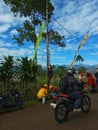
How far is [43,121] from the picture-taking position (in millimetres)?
9742

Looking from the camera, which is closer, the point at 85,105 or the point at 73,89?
the point at 73,89

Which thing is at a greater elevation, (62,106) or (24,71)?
(24,71)

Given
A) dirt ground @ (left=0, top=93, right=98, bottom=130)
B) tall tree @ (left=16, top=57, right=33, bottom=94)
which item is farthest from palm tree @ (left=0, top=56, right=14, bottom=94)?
dirt ground @ (left=0, top=93, right=98, bottom=130)

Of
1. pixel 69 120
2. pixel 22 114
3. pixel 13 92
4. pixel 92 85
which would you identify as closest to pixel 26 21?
pixel 92 85

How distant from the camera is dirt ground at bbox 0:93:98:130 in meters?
8.80

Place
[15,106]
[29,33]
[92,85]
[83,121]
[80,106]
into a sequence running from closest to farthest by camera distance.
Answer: [83,121]
[80,106]
[15,106]
[92,85]
[29,33]

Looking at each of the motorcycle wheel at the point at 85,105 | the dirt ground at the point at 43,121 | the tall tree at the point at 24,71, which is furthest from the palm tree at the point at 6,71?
the motorcycle wheel at the point at 85,105

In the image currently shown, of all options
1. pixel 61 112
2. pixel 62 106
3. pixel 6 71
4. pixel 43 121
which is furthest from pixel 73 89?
pixel 6 71

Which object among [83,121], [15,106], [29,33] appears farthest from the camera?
[29,33]

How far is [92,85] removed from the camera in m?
20.3

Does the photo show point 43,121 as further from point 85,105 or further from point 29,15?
point 29,15

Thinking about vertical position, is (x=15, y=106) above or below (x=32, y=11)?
below

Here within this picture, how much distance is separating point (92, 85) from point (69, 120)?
35.2 ft

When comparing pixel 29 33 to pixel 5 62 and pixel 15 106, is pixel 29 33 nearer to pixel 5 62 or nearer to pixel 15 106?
pixel 5 62
